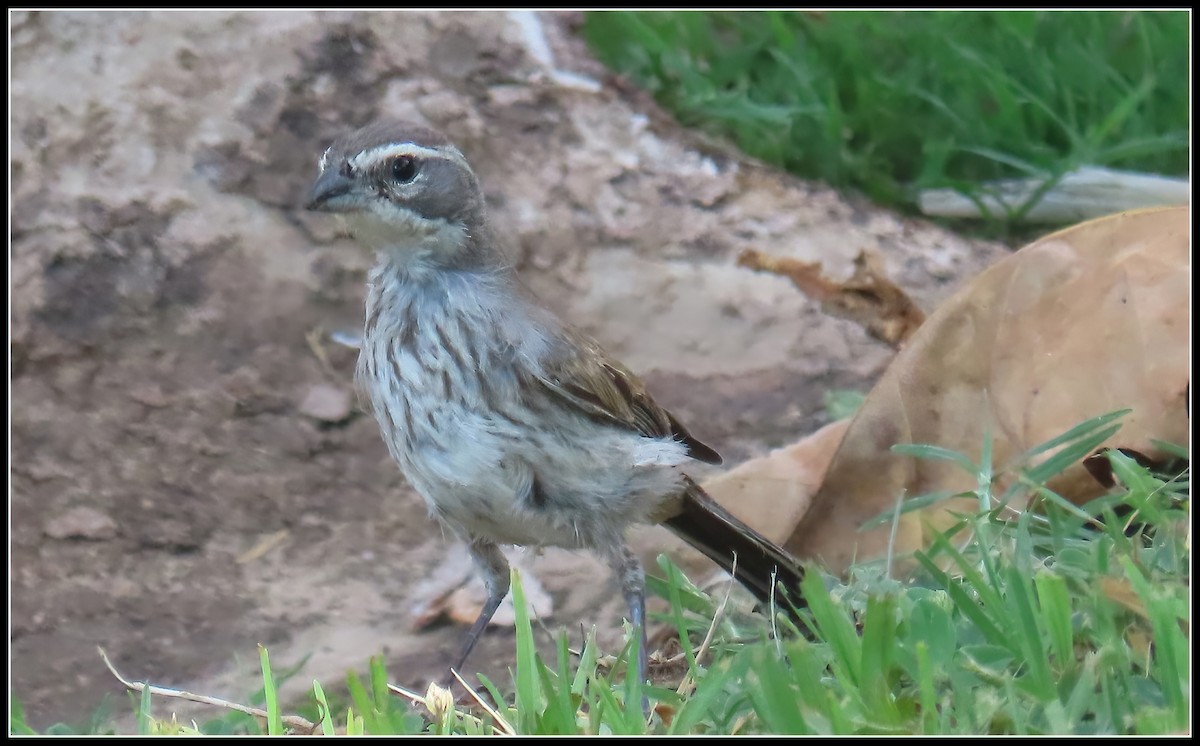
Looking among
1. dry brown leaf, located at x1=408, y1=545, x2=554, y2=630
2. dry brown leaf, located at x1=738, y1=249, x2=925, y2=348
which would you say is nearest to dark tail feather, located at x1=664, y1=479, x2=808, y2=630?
dry brown leaf, located at x1=408, y1=545, x2=554, y2=630

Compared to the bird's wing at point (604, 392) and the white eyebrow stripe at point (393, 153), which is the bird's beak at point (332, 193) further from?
the bird's wing at point (604, 392)

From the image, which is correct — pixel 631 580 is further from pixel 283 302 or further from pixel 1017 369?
pixel 283 302

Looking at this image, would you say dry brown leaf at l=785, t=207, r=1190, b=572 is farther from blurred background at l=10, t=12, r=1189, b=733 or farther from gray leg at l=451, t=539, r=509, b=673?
blurred background at l=10, t=12, r=1189, b=733

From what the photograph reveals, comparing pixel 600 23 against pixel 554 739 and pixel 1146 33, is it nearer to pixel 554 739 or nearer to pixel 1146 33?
pixel 1146 33

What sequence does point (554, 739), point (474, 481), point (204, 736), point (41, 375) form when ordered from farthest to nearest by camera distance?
point (41, 375) < point (474, 481) < point (204, 736) < point (554, 739)

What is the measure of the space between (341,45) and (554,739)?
17.7ft

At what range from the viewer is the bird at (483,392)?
13.9ft

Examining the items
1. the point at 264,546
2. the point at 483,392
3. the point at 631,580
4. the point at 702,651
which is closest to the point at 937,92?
the point at 264,546

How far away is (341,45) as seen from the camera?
789 cm

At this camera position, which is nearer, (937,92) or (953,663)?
(953,663)

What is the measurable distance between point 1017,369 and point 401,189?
2.08 m

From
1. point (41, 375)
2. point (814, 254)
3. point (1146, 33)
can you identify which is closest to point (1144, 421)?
point (814, 254)

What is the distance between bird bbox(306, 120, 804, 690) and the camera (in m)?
4.22

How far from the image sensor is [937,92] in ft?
26.5
